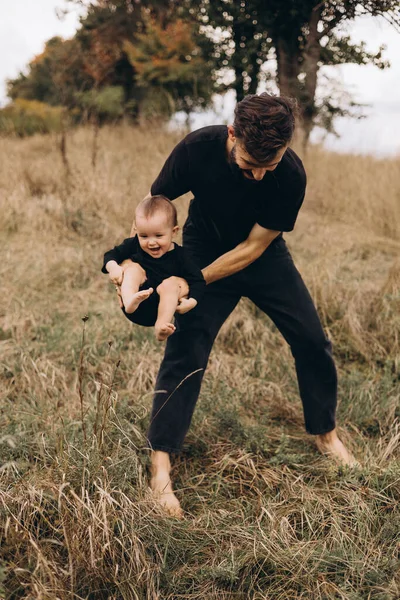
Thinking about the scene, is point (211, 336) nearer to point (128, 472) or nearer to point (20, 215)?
point (128, 472)

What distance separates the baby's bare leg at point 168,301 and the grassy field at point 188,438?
0.30m

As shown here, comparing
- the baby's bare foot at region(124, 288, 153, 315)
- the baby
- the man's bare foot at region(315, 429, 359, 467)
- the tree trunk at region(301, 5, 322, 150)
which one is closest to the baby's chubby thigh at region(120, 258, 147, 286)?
the baby

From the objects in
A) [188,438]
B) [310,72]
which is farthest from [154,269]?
[310,72]

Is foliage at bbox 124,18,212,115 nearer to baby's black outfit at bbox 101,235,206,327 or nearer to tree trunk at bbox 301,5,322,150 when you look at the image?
tree trunk at bbox 301,5,322,150

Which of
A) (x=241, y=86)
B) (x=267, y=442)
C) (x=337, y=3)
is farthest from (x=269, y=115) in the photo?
(x=241, y=86)

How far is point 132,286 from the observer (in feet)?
7.30

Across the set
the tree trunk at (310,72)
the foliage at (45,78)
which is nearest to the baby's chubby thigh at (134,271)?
the tree trunk at (310,72)

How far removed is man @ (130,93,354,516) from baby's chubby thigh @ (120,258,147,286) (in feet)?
1.02

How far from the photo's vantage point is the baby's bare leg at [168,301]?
213 centimetres

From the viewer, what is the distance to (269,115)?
6.85 feet

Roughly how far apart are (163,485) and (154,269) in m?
0.97

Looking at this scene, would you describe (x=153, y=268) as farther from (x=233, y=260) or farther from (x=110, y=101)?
(x=110, y=101)

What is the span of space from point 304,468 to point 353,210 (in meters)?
4.47

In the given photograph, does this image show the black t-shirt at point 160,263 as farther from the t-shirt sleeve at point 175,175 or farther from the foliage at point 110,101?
the foliage at point 110,101
